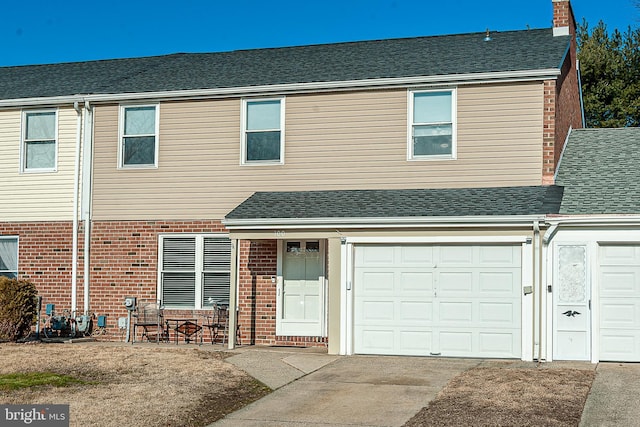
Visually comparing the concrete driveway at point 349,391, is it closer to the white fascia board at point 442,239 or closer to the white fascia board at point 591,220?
the white fascia board at point 442,239

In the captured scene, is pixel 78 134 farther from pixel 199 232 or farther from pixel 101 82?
pixel 199 232

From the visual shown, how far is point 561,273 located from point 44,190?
11127 mm

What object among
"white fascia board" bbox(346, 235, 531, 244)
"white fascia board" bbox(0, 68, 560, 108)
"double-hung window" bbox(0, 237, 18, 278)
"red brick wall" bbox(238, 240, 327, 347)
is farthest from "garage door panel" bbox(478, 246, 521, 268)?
"double-hung window" bbox(0, 237, 18, 278)

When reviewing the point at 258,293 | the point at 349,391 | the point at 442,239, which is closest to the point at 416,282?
the point at 442,239

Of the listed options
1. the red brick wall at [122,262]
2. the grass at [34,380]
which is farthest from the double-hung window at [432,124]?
the grass at [34,380]

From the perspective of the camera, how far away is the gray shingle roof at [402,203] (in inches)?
592

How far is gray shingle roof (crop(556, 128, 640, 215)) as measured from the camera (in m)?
14.9

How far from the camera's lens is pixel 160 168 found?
18297 mm

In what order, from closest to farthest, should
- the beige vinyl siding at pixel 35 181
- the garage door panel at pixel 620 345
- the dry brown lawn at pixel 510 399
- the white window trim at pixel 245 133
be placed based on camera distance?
the dry brown lawn at pixel 510 399, the garage door panel at pixel 620 345, the white window trim at pixel 245 133, the beige vinyl siding at pixel 35 181

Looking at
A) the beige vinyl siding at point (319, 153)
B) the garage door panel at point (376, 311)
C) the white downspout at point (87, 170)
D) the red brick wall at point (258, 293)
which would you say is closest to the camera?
the garage door panel at point (376, 311)

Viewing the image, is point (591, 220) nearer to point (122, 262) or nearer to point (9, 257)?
point (122, 262)

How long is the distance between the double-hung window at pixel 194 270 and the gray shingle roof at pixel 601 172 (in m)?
6.92

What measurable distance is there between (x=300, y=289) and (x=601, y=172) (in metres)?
6.29

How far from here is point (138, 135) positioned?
1852cm
